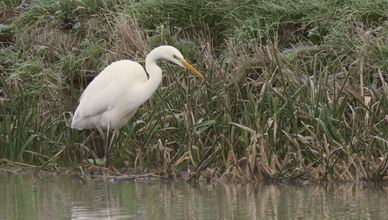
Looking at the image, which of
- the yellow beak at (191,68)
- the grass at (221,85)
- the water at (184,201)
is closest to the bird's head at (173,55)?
the yellow beak at (191,68)

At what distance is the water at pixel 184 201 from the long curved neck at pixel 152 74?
115 centimetres

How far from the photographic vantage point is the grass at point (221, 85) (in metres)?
9.47

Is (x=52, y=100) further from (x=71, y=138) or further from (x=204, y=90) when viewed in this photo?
(x=204, y=90)

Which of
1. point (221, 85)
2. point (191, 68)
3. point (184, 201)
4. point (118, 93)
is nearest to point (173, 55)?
point (191, 68)

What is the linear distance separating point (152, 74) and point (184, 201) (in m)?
2.42

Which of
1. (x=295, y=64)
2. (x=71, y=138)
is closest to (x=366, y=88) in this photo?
(x=295, y=64)

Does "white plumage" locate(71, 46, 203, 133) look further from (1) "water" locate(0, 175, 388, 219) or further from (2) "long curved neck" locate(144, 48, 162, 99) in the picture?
(1) "water" locate(0, 175, 388, 219)

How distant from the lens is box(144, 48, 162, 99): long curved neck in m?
10.6

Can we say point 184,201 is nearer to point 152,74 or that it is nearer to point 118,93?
point 152,74

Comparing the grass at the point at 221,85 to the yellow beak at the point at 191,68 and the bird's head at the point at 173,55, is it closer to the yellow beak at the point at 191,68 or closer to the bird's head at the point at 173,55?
the yellow beak at the point at 191,68

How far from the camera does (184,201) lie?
335 inches

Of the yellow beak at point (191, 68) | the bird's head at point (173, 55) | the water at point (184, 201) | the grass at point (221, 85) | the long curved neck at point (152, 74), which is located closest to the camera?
the water at point (184, 201)

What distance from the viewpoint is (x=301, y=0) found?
1253 centimetres

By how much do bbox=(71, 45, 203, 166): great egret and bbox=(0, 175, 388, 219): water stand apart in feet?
3.24
